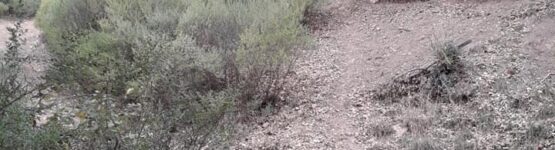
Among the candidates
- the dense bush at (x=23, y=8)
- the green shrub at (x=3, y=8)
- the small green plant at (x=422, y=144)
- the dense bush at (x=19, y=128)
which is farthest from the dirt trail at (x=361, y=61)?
the green shrub at (x=3, y=8)

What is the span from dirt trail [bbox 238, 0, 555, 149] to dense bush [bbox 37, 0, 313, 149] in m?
0.42

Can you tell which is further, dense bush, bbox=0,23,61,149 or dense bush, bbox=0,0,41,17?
dense bush, bbox=0,0,41,17

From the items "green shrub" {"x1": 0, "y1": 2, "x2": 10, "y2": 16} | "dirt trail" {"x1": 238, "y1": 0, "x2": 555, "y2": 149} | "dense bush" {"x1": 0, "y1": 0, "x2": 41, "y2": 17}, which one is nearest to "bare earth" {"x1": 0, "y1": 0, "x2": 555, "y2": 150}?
"dirt trail" {"x1": 238, "y1": 0, "x2": 555, "y2": 149}

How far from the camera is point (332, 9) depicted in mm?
9852

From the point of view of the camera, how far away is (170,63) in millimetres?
3820

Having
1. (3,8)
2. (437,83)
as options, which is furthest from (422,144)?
(3,8)

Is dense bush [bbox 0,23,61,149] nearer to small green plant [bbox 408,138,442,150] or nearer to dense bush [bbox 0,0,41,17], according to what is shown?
small green plant [bbox 408,138,442,150]

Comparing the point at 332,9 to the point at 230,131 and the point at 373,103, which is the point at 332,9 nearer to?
the point at 373,103

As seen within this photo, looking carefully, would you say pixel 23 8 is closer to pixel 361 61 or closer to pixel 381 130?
pixel 361 61

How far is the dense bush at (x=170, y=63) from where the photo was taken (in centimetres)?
318

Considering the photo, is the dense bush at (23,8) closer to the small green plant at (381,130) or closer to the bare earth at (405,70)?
the bare earth at (405,70)

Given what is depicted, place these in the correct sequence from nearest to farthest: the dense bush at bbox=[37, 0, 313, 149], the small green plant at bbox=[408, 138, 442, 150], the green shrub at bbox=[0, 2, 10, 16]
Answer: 1. the dense bush at bbox=[37, 0, 313, 149]
2. the small green plant at bbox=[408, 138, 442, 150]
3. the green shrub at bbox=[0, 2, 10, 16]

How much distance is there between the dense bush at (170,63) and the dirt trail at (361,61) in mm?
422

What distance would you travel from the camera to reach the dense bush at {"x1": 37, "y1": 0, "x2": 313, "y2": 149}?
3184 mm
